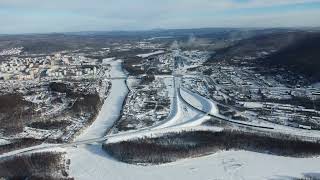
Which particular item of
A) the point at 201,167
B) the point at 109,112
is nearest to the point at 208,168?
the point at 201,167

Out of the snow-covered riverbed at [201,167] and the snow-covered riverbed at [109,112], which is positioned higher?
the snow-covered riverbed at [109,112]

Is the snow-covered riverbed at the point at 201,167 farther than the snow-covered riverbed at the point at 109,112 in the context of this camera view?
No

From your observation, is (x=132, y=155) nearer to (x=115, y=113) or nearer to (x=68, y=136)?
(x=68, y=136)

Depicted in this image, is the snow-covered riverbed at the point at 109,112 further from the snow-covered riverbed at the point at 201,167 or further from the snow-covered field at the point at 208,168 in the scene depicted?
the snow-covered field at the point at 208,168

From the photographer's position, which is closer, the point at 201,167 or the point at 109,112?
the point at 201,167

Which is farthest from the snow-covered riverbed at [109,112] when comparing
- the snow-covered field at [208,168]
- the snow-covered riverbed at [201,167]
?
the snow-covered field at [208,168]

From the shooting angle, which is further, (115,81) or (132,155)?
(115,81)

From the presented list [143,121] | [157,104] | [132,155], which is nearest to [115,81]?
[157,104]

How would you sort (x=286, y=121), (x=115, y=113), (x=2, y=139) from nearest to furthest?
(x=2, y=139)
(x=286, y=121)
(x=115, y=113)

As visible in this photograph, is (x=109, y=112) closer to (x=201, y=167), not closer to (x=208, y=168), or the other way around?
(x=201, y=167)

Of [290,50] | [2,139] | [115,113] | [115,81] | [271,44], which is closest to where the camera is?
[2,139]
